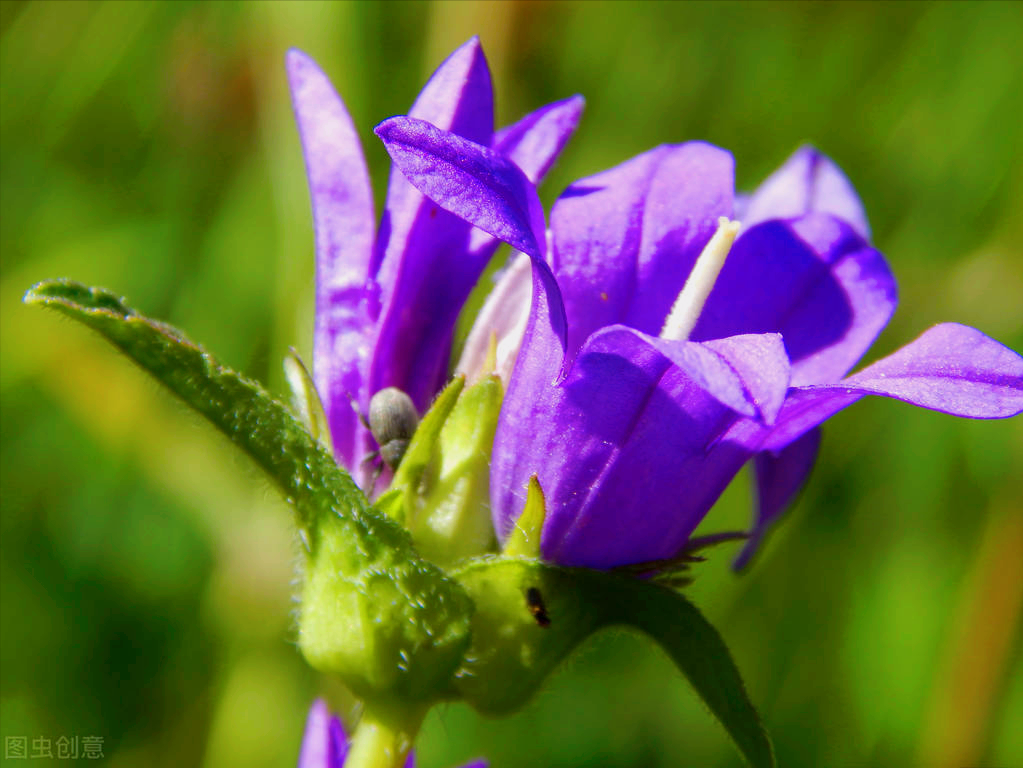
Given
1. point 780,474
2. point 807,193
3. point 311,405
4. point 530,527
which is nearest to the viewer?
point 530,527

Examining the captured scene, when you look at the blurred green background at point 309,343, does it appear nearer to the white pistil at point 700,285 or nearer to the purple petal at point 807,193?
the purple petal at point 807,193

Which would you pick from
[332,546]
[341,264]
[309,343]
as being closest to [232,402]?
[332,546]

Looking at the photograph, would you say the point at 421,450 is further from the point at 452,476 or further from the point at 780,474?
the point at 780,474

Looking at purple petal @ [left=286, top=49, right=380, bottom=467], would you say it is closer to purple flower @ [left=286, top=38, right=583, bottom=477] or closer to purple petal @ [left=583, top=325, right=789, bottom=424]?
purple flower @ [left=286, top=38, right=583, bottom=477]

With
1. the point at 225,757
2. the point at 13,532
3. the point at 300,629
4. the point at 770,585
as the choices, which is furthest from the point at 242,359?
the point at 300,629

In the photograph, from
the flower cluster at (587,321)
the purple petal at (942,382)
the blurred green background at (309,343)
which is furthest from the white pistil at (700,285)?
the blurred green background at (309,343)

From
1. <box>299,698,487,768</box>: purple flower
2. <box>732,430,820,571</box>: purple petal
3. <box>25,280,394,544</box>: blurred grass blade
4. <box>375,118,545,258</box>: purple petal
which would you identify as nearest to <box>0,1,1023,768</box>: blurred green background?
<box>299,698,487,768</box>: purple flower
